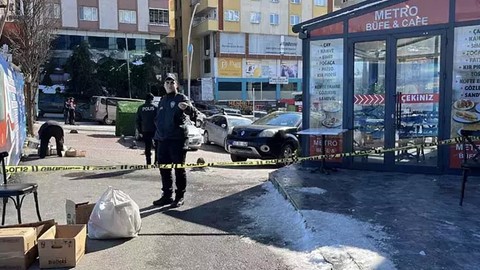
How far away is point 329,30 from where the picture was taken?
9094mm

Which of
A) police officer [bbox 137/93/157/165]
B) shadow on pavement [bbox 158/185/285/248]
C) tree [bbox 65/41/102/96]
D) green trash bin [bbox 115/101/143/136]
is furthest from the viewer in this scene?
tree [bbox 65/41/102/96]

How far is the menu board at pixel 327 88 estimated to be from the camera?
905 centimetres

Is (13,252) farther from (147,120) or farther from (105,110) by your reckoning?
(105,110)

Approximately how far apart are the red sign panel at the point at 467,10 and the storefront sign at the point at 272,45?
48.5m

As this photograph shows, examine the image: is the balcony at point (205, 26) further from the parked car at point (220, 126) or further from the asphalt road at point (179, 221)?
the asphalt road at point (179, 221)

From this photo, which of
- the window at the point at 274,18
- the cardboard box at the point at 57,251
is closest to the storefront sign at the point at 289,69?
the window at the point at 274,18

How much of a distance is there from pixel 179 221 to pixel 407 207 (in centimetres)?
297

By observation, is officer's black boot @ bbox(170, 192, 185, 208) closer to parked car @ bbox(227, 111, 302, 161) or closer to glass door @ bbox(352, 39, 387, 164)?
glass door @ bbox(352, 39, 387, 164)

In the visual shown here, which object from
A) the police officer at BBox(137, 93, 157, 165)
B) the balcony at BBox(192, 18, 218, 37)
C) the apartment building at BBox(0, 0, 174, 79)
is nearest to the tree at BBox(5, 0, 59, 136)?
the police officer at BBox(137, 93, 157, 165)

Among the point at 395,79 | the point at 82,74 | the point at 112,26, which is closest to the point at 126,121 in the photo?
the point at 395,79

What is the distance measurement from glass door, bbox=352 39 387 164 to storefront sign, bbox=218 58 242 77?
45.8m

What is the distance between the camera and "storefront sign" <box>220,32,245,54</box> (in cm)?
5431

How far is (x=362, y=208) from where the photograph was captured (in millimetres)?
6020

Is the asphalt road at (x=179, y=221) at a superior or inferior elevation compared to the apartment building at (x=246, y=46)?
inferior
